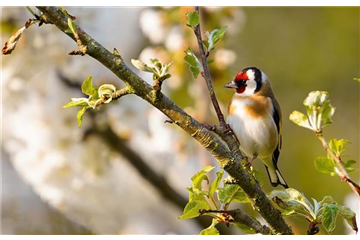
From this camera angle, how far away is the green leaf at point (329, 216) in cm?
55

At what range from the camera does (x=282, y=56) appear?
311 centimetres

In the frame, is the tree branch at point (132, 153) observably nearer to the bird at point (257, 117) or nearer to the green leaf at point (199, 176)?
the bird at point (257, 117)

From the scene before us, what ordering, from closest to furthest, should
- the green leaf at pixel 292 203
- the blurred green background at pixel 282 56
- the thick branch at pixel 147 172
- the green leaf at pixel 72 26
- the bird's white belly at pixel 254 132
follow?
1. the green leaf at pixel 72 26
2. the green leaf at pixel 292 203
3. the bird's white belly at pixel 254 132
4. the blurred green background at pixel 282 56
5. the thick branch at pixel 147 172

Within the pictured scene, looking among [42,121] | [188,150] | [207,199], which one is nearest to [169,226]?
[188,150]

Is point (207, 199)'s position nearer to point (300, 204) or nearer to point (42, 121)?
point (300, 204)

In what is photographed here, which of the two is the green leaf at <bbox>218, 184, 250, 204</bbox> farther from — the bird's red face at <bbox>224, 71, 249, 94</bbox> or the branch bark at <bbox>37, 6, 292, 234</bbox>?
the bird's red face at <bbox>224, 71, 249, 94</bbox>

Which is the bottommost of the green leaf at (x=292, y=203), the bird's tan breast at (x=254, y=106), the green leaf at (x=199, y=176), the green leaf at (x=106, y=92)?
the green leaf at (x=292, y=203)

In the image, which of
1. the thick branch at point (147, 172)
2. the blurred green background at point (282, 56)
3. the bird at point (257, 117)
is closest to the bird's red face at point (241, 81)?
the bird at point (257, 117)

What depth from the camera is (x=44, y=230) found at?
8.20 feet

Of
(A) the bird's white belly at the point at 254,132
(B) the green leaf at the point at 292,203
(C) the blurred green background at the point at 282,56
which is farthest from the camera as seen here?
(C) the blurred green background at the point at 282,56

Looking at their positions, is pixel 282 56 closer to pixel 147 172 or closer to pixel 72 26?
pixel 147 172

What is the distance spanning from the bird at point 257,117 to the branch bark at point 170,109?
712 millimetres

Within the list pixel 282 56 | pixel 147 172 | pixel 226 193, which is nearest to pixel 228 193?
pixel 226 193

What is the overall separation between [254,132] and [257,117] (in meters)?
0.06
